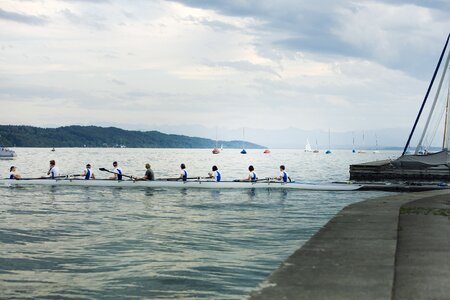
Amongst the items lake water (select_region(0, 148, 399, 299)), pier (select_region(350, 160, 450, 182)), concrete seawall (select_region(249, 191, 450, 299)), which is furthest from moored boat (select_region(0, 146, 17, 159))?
concrete seawall (select_region(249, 191, 450, 299))

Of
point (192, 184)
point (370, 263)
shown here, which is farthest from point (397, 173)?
point (370, 263)

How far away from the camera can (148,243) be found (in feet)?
53.9

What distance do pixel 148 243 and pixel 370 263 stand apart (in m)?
8.70

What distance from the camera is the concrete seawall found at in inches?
299

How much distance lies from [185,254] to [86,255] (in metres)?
2.83

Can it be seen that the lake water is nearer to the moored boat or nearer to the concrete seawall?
the concrete seawall

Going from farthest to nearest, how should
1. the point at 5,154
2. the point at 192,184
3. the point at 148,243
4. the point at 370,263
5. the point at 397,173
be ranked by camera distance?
the point at 5,154 → the point at 397,173 → the point at 192,184 → the point at 148,243 → the point at 370,263

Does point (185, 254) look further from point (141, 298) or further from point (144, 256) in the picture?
point (141, 298)

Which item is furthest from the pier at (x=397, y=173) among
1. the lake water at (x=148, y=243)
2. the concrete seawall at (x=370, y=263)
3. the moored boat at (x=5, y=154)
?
the moored boat at (x=5, y=154)

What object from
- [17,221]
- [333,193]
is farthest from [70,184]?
[333,193]

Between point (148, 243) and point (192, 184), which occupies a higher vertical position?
point (192, 184)

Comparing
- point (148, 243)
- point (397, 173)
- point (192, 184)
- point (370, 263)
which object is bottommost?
point (148, 243)

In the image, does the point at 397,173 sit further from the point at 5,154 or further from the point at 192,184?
the point at 5,154

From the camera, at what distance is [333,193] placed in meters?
36.9
